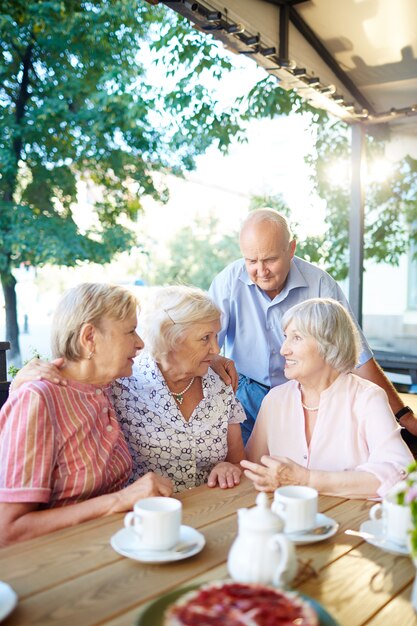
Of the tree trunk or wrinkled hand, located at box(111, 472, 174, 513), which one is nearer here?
wrinkled hand, located at box(111, 472, 174, 513)

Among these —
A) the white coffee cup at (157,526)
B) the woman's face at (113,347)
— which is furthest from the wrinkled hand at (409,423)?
the white coffee cup at (157,526)

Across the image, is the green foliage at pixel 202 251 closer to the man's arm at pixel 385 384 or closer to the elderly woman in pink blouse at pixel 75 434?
the man's arm at pixel 385 384

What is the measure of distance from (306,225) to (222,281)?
3.00 meters

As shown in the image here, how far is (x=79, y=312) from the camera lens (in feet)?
5.72

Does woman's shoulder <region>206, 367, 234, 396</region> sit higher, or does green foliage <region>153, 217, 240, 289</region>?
green foliage <region>153, 217, 240, 289</region>

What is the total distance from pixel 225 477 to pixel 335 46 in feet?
9.01

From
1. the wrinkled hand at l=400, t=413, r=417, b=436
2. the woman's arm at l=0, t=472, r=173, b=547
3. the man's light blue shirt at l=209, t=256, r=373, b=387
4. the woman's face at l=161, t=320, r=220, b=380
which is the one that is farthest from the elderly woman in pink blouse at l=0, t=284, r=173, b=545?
the wrinkled hand at l=400, t=413, r=417, b=436

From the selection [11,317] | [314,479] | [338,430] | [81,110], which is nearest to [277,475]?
[314,479]

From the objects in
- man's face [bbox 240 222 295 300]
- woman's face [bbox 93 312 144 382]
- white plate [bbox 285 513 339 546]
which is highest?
man's face [bbox 240 222 295 300]

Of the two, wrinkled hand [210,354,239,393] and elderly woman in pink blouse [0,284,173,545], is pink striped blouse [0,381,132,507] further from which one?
wrinkled hand [210,354,239,393]

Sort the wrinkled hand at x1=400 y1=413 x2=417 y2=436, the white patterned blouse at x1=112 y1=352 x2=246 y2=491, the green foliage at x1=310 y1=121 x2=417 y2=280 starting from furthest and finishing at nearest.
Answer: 1. the green foliage at x1=310 y1=121 x2=417 y2=280
2. the wrinkled hand at x1=400 y1=413 x2=417 y2=436
3. the white patterned blouse at x1=112 y1=352 x2=246 y2=491

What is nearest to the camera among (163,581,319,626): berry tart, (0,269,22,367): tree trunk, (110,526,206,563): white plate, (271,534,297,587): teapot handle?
(163,581,319,626): berry tart

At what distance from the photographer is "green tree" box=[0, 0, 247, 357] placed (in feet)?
18.6

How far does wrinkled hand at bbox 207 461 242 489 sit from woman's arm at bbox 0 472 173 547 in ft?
0.79
